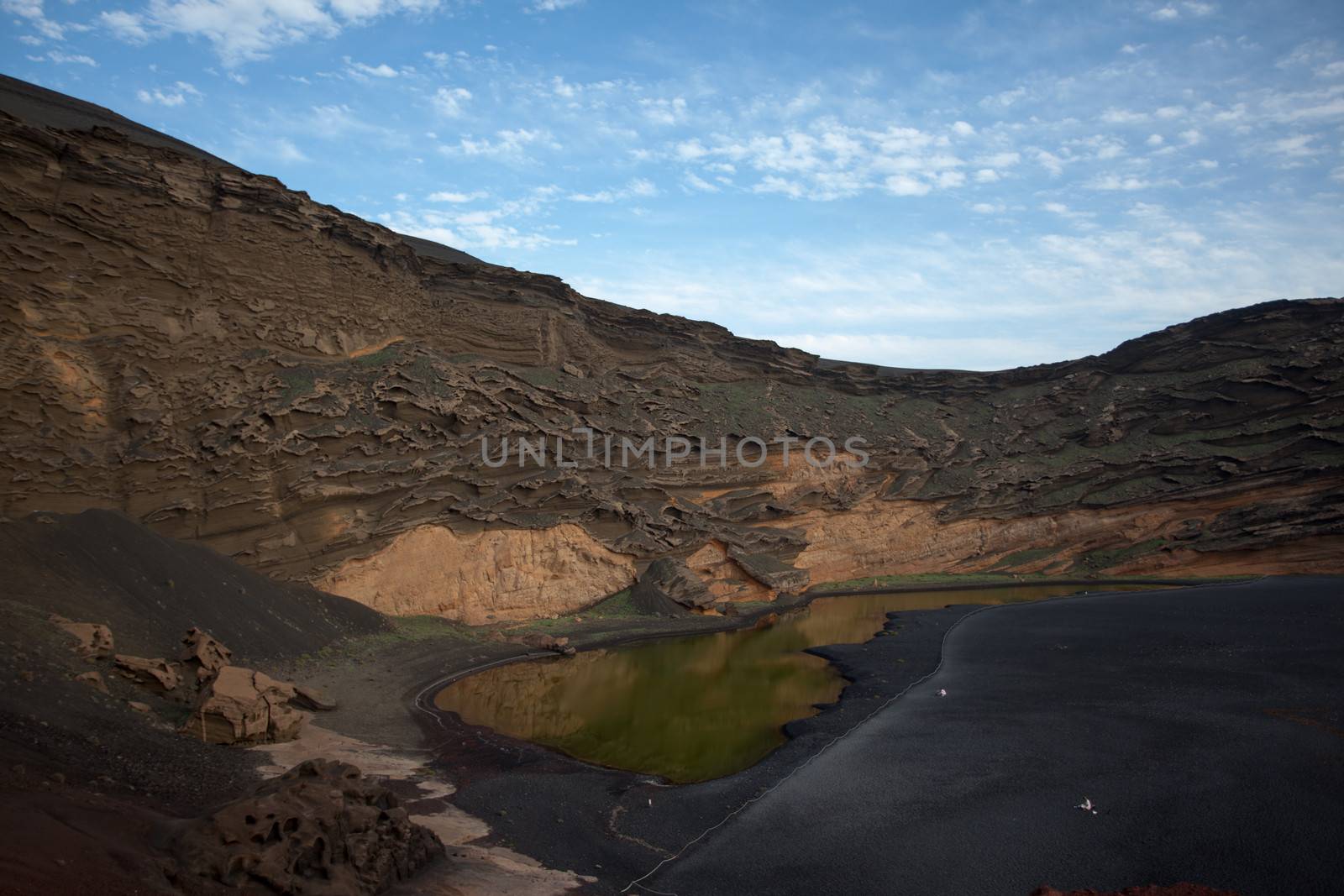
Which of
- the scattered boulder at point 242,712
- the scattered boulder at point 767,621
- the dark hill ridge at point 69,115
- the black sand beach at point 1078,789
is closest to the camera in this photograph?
the black sand beach at point 1078,789

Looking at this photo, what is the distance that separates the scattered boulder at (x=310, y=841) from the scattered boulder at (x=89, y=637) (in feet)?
22.3

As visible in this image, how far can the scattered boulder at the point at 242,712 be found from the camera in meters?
12.7

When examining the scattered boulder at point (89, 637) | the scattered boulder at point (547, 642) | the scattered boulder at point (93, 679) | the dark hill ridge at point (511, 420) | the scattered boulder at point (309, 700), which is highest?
the dark hill ridge at point (511, 420)

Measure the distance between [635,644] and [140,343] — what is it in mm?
17994

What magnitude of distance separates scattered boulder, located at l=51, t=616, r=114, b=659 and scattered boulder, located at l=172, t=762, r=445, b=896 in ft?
22.3

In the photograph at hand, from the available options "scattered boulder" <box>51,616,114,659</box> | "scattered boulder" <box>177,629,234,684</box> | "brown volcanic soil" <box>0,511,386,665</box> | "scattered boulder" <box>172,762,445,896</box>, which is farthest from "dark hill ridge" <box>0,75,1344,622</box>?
"scattered boulder" <box>172,762,445,896</box>

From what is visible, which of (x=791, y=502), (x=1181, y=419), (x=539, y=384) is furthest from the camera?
(x=1181, y=419)

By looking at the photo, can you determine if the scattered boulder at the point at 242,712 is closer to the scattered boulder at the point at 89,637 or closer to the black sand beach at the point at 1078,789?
the scattered boulder at the point at 89,637

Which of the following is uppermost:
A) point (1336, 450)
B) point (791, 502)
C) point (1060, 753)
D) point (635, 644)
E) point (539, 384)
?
point (539, 384)

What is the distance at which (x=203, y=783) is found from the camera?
418 inches

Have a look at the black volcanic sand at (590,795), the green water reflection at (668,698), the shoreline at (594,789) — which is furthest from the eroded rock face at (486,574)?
the black volcanic sand at (590,795)

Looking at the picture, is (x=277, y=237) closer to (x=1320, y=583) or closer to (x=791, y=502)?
(x=791, y=502)

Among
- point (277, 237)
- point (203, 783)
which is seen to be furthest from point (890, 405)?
point (203, 783)

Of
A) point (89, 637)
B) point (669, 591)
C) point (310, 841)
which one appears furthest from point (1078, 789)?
point (669, 591)
